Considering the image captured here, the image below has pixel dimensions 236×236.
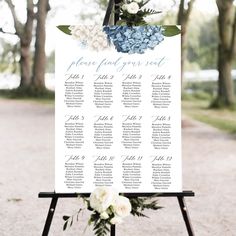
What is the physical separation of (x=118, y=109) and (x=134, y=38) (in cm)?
45

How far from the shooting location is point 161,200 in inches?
255

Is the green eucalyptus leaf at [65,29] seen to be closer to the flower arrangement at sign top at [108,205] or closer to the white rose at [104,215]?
the flower arrangement at sign top at [108,205]

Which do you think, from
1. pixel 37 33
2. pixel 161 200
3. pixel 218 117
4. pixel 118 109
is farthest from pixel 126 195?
pixel 37 33

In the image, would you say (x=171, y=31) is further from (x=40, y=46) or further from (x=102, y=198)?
(x=40, y=46)

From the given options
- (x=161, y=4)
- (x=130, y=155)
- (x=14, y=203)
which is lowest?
(x=14, y=203)

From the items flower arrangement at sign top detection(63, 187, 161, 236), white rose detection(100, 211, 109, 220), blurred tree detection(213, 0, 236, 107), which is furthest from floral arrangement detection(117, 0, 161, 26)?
blurred tree detection(213, 0, 236, 107)

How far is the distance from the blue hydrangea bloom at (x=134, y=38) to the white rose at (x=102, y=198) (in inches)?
33.6

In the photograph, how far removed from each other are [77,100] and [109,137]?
0.98 ft

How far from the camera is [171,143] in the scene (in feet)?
12.4

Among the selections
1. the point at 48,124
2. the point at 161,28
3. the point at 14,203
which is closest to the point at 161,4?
the point at 48,124

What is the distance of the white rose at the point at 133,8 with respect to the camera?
3.77 metres

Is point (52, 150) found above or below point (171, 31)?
below

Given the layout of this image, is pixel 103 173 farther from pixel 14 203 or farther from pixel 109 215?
pixel 14 203

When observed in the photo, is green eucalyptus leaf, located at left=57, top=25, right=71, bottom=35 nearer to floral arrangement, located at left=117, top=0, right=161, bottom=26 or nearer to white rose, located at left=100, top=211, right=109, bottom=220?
floral arrangement, located at left=117, top=0, right=161, bottom=26
